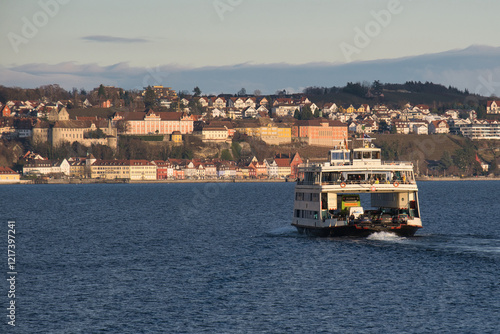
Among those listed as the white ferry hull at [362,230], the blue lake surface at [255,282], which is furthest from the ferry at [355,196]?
the blue lake surface at [255,282]

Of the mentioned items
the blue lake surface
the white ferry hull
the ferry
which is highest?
the ferry

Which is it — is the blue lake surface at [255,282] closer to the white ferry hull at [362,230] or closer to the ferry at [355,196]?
the white ferry hull at [362,230]

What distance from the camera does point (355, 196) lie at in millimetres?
60344

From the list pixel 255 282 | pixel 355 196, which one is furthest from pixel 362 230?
pixel 255 282

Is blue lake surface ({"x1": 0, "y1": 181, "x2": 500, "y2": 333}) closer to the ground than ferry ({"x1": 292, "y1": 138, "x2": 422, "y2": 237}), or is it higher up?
closer to the ground

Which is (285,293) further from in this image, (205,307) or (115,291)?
(115,291)

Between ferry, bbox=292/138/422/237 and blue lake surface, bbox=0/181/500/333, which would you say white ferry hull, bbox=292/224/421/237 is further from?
blue lake surface, bbox=0/181/500/333

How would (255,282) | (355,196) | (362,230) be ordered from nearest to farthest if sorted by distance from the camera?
(255,282)
(362,230)
(355,196)

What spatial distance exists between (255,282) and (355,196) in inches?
744

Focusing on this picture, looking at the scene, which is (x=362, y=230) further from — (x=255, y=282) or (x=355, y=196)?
(x=255, y=282)

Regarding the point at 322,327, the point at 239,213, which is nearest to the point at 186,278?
the point at 322,327

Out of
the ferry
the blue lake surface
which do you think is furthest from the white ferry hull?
the blue lake surface

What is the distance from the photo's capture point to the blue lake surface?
34938mm

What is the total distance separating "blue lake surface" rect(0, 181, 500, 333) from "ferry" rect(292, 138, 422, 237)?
3.73 feet
